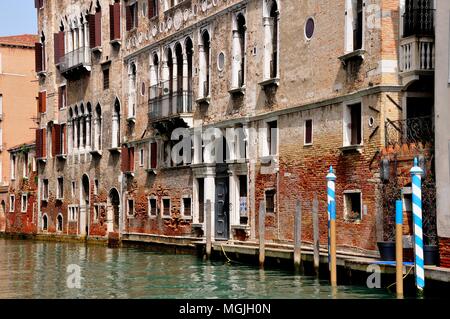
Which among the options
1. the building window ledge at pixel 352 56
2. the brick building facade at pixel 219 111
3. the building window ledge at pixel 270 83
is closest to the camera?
the brick building facade at pixel 219 111

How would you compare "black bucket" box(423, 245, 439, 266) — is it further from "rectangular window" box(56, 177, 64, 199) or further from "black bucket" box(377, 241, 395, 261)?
"rectangular window" box(56, 177, 64, 199)

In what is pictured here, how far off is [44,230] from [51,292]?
20.2 metres

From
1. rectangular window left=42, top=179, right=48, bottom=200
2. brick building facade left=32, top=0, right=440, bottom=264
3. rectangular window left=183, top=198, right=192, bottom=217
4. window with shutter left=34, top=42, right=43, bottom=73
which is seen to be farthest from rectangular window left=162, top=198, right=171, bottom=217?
window with shutter left=34, top=42, right=43, bottom=73

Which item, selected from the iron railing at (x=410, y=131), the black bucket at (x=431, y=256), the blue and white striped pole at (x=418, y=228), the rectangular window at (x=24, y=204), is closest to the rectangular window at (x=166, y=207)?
the iron railing at (x=410, y=131)

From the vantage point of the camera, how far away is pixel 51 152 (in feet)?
116

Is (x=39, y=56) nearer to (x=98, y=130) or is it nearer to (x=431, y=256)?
Answer: (x=98, y=130)

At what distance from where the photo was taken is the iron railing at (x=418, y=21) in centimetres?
1641

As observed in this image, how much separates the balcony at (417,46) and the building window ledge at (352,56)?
92 centimetres

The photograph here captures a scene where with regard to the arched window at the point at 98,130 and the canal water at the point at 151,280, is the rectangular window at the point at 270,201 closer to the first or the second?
the canal water at the point at 151,280

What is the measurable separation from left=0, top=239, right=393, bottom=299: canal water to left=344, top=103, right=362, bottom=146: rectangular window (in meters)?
2.77

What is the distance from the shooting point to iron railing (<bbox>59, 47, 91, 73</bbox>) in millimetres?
32000

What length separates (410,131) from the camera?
16.2 m

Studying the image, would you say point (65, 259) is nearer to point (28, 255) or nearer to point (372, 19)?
point (28, 255)
